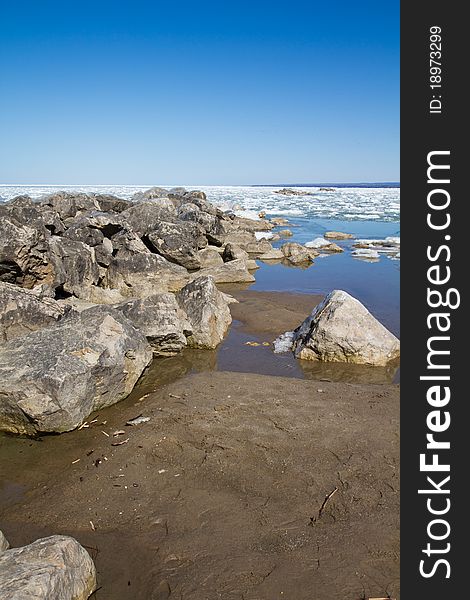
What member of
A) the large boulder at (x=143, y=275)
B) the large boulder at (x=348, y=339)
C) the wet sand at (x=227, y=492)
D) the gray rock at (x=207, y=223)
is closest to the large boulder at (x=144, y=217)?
the gray rock at (x=207, y=223)

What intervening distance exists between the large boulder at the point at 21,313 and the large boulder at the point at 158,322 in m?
1.16

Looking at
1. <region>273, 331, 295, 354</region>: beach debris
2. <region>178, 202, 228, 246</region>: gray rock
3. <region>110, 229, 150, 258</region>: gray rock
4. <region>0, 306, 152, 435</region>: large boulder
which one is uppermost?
<region>178, 202, 228, 246</region>: gray rock

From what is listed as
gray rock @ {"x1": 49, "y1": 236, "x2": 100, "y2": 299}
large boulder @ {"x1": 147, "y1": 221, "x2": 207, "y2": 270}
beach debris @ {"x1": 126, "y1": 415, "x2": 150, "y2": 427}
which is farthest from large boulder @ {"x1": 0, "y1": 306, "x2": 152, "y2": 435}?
large boulder @ {"x1": 147, "y1": 221, "x2": 207, "y2": 270}

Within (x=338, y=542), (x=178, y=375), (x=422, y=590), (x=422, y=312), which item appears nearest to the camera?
(x=422, y=590)

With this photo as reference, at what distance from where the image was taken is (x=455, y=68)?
2656 mm

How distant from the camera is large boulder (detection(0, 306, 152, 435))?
15.7 feet

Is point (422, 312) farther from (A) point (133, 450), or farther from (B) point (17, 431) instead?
(B) point (17, 431)

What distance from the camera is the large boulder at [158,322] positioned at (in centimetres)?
725

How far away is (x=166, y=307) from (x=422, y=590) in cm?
582

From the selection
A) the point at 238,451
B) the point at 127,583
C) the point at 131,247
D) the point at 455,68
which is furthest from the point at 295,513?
the point at 131,247

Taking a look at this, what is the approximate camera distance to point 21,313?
21.1 ft

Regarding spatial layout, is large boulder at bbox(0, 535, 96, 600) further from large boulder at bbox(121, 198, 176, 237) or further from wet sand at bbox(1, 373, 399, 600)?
large boulder at bbox(121, 198, 176, 237)

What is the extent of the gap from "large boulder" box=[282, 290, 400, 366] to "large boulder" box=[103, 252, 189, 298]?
519 cm

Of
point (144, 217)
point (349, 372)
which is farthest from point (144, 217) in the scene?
point (349, 372)
